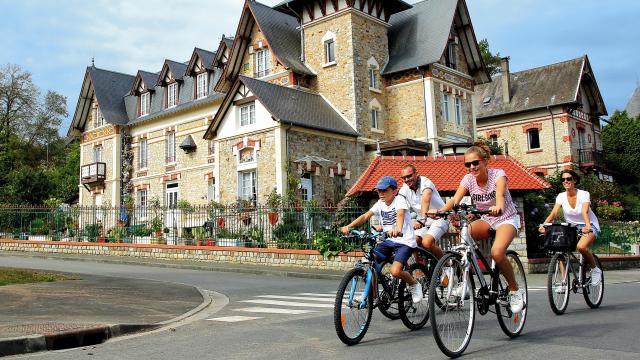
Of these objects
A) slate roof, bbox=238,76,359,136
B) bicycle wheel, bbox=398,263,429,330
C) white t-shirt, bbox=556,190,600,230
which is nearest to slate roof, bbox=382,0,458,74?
slate roof, bbox=238,76,359,136

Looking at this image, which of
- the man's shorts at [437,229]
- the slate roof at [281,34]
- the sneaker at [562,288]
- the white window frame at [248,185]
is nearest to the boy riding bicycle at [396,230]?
the man's shorts at [437,229]

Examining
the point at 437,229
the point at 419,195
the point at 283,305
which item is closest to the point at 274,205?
the point at 283,305

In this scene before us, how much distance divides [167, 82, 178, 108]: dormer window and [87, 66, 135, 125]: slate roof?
4.00 metres

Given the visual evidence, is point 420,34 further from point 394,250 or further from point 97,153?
point 394,250

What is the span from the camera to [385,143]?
27.7 meters

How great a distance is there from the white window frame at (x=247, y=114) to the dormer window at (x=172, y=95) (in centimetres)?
1116

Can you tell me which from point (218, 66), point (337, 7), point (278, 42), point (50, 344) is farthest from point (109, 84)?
point (50, 344)

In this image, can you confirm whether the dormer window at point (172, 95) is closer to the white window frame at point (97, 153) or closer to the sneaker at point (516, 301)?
the white window frame at point (97, 153)

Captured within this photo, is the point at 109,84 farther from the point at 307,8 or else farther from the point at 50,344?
the point at 50,344

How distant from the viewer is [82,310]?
27.3 ft

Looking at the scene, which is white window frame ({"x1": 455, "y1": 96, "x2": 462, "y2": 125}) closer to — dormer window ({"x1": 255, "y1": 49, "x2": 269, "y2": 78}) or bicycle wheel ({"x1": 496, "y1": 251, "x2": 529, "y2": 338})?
dormer window ({"x1": 255, "y1": 49, "x2": 269, "y2": 78})

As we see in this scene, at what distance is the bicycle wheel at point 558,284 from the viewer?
24.6ft

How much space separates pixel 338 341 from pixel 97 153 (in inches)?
1464

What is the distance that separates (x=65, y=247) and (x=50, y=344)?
18.8 m
